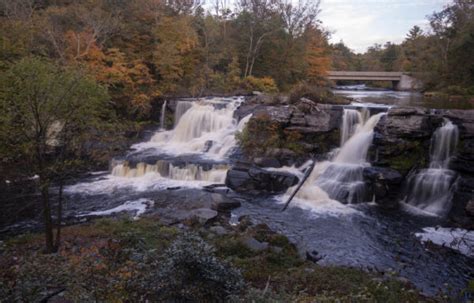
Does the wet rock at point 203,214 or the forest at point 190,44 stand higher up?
the forest at point 190,44

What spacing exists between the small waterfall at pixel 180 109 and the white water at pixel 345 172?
10398mm

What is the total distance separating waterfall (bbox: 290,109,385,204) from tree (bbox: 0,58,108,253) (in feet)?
30.4

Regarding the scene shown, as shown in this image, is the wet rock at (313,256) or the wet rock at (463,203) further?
the wet rock at (463,203)

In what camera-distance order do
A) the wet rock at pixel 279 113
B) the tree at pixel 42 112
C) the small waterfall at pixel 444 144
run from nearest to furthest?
1. the tree at pixel 42 112
2. the small waterfall at pixel 444 144
3. the wet rock at pixel 279 113

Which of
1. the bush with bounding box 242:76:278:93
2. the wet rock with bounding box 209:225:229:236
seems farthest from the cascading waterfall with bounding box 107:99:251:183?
the bush with bounding box 242:76:278:93

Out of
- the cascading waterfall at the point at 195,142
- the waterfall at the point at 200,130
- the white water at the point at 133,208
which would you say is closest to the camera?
the white water at the point at 133,208

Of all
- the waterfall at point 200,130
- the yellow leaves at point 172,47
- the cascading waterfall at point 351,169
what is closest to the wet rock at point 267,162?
the cascading waterfall at point 351,169

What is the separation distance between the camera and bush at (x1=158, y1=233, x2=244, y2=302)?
4.79 metres

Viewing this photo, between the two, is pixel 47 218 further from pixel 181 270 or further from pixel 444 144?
pixel 444 144

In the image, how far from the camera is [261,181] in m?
15.5

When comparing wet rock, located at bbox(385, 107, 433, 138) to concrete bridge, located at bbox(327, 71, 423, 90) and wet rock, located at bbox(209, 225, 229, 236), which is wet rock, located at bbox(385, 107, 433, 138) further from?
concrete bridge, located at bbox(327, 71, 423, 90)

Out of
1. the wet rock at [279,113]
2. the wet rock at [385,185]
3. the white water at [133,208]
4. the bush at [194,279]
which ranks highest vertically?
the wet rock at [279,113]

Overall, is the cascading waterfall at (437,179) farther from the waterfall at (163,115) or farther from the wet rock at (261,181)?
the waterfall at (163,115)

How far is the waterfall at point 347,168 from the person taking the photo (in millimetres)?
14453
